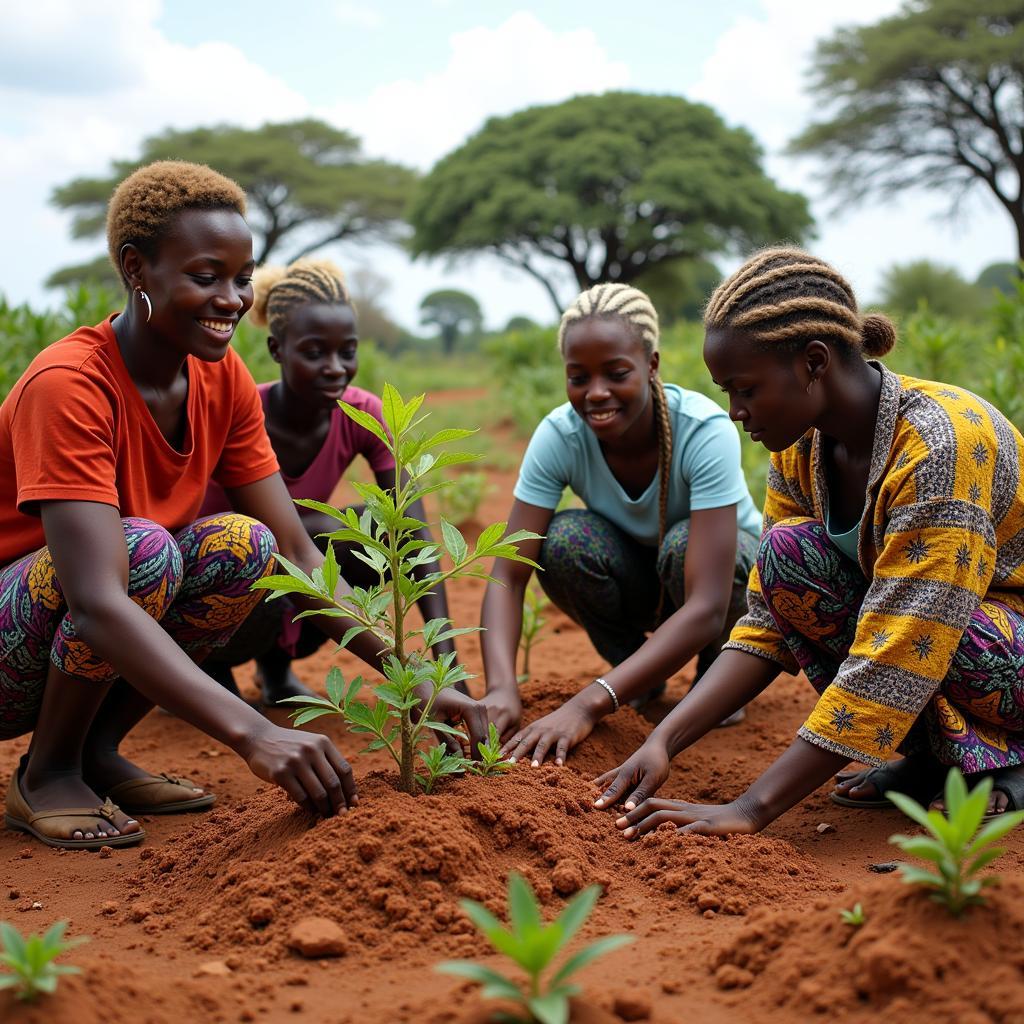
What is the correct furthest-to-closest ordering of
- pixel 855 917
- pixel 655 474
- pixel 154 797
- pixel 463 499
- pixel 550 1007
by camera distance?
pixel 463 499
pixel 655 474
pixel 154 797
pixel 855 917
pixel 550 1007

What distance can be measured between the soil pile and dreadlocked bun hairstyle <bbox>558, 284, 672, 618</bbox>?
154 centimetres

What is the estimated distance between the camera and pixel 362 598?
1.87 metres

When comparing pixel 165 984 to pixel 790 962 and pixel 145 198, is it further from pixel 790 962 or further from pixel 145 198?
pixel 145 198

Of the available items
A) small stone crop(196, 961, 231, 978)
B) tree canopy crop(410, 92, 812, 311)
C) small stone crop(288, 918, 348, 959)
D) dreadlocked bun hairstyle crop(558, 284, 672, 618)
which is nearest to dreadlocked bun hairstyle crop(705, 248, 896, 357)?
dreadlocked bun hairstyle crop(558, 284, 672, 618)

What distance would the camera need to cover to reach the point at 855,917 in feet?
4.67

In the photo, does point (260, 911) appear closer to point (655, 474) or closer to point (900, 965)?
point (900, 965)

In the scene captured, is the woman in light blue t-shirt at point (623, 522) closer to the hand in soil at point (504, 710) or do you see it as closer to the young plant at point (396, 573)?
the hand in soil at point (504, 710)

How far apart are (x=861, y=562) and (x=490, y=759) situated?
2.83 feet

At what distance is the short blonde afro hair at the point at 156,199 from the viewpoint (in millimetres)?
2270

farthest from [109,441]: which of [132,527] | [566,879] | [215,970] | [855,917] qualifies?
[855,917]

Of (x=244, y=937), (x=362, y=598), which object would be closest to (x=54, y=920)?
(x=244, y=937)

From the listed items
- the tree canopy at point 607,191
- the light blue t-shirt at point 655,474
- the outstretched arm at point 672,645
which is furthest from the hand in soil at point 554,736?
the tree canopy at point 607,191

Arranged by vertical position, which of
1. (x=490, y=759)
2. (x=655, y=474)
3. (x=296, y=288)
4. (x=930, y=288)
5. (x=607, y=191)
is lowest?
(x=490, y=759)

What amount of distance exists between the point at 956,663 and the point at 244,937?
1440 mm
